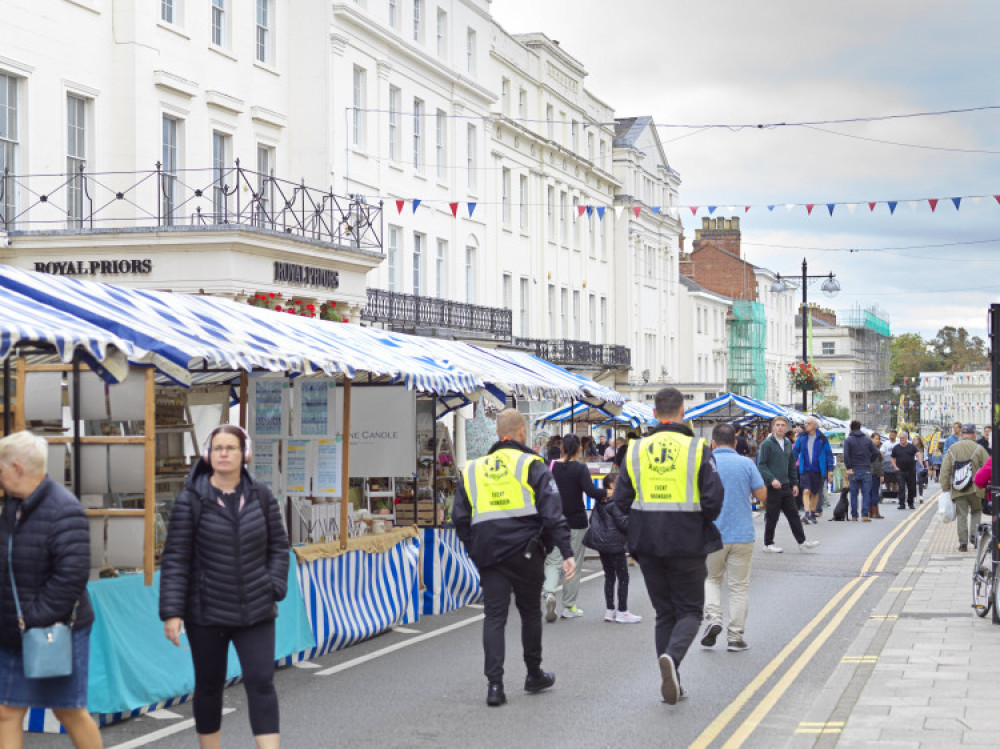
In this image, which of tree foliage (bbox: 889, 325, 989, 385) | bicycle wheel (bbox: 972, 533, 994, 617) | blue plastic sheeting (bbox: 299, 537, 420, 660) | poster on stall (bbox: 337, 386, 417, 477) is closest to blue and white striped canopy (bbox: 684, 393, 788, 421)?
poster on stall (bbox: 337, 386, 417, 477)

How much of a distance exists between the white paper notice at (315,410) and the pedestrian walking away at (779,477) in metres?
9.21

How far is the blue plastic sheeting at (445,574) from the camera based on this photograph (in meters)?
14.3

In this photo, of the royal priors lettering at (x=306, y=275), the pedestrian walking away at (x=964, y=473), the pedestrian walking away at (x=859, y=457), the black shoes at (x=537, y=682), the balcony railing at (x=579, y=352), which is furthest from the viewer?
the balcony railing at (x=579, y=352)

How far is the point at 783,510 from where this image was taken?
69.5ft

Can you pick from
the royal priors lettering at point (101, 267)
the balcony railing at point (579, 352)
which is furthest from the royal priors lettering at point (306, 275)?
the balcony railing at point (579, 352)

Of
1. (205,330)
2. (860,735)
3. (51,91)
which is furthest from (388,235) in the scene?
(860,735)

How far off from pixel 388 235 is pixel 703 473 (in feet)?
94.5

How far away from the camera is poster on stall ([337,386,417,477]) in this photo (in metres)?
15.0

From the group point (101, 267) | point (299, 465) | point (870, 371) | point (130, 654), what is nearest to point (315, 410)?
point (299, 465)

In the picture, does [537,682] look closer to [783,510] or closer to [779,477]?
[779,477]

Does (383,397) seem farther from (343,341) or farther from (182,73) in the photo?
(182,73)

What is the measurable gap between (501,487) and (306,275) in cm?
1874

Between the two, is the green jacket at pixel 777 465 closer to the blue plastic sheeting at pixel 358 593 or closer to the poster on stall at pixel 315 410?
the blue plastic sheeting at pixel 358 593

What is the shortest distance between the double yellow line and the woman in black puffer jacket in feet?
9.07
